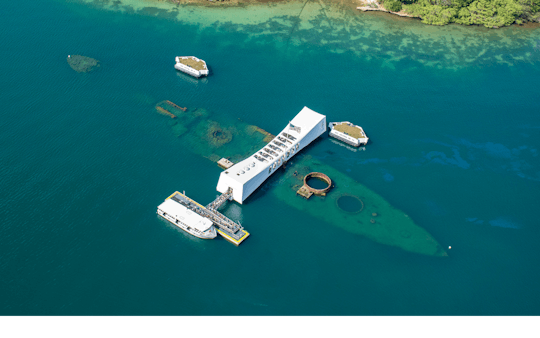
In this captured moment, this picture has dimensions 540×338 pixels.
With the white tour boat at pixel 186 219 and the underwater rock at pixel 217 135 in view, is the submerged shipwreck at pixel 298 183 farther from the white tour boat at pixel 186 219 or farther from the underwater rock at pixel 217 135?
the white tour boat at pixel 186 219

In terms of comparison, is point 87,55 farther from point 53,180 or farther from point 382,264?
point 382,264

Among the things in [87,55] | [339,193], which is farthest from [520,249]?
[87,55]

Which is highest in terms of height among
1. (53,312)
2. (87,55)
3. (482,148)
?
(482,148)

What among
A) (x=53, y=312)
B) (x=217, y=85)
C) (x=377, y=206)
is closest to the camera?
(x=53, y=312)

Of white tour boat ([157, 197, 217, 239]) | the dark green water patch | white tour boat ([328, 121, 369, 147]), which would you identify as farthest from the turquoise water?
the dark green water patch

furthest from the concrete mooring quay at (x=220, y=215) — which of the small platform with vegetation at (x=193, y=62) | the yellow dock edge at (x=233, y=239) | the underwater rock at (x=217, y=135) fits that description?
the small platform with vegetation at (x=193, y=62)

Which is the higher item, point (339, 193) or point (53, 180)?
point (339, 193)

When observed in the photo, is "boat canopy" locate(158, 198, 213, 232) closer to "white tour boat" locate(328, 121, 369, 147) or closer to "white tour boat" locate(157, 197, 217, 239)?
"white tour boat" locate(157, 197, 217, 239)
